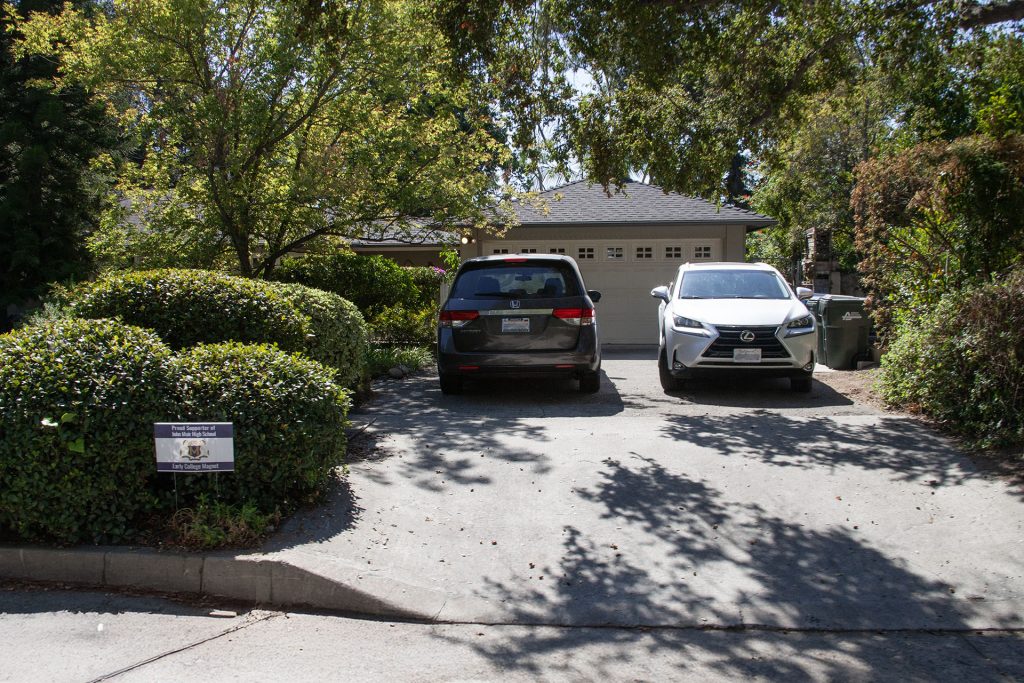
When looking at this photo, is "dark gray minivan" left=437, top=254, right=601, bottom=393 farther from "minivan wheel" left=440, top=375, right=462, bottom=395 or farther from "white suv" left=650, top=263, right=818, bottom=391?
"white suv" left=650, top=263, right=818, bottom=391

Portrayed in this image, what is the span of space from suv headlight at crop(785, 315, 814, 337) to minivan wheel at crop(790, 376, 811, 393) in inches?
23.0

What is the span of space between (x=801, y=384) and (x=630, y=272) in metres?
8.68

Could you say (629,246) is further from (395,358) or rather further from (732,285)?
(395,358)

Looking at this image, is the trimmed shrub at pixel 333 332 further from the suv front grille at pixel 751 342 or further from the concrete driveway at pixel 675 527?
the suv front grille at pixel 751 342

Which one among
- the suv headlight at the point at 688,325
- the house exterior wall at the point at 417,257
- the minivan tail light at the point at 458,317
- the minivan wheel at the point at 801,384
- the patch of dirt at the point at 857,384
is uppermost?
the house exterior wall at the point at 417,257

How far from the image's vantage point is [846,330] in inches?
488

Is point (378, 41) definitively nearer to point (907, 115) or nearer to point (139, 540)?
point (139, 540)

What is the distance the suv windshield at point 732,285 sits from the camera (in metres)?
11.1

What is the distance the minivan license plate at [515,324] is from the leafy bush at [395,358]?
2.59 metres

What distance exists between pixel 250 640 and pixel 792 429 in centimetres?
558

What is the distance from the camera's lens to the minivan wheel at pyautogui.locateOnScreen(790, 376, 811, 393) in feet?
33.5

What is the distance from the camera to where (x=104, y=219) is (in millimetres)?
12195

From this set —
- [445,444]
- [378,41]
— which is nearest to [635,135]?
[378,41]

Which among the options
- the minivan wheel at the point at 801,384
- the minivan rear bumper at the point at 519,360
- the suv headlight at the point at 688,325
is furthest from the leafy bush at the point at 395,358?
the minivan wheel at the point at 801,384
